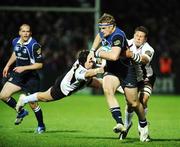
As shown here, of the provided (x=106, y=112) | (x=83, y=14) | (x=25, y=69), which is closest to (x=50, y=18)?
(x=83, y=14)

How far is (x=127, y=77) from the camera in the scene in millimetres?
11758

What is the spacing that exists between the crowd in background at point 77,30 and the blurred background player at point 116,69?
14779 millimetres

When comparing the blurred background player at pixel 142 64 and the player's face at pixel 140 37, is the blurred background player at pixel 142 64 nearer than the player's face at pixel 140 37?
Yes

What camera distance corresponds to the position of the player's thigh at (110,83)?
37.9ft

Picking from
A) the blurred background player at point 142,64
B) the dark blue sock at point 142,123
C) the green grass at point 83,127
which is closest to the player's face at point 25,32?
the green grass at point 83,127

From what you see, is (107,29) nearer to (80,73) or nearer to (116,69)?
(116,69)

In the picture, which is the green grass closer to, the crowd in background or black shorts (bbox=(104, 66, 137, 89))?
black shorts (bbox=(104, 66, 137, 89))

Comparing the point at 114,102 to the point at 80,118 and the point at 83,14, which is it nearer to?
the point at 80,118

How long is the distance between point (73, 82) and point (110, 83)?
1.06 metres

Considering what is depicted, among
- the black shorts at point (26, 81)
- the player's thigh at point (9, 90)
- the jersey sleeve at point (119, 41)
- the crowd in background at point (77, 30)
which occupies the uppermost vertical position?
the jersey sleeve at point (119, 41)

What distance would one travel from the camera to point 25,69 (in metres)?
13.4

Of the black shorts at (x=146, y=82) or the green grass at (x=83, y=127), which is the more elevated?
the black shorts at (x=146, y=82)

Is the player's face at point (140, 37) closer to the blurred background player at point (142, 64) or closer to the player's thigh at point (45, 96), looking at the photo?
the blurred background player at point (142, 64)

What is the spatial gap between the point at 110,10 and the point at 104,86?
21.7 metres
